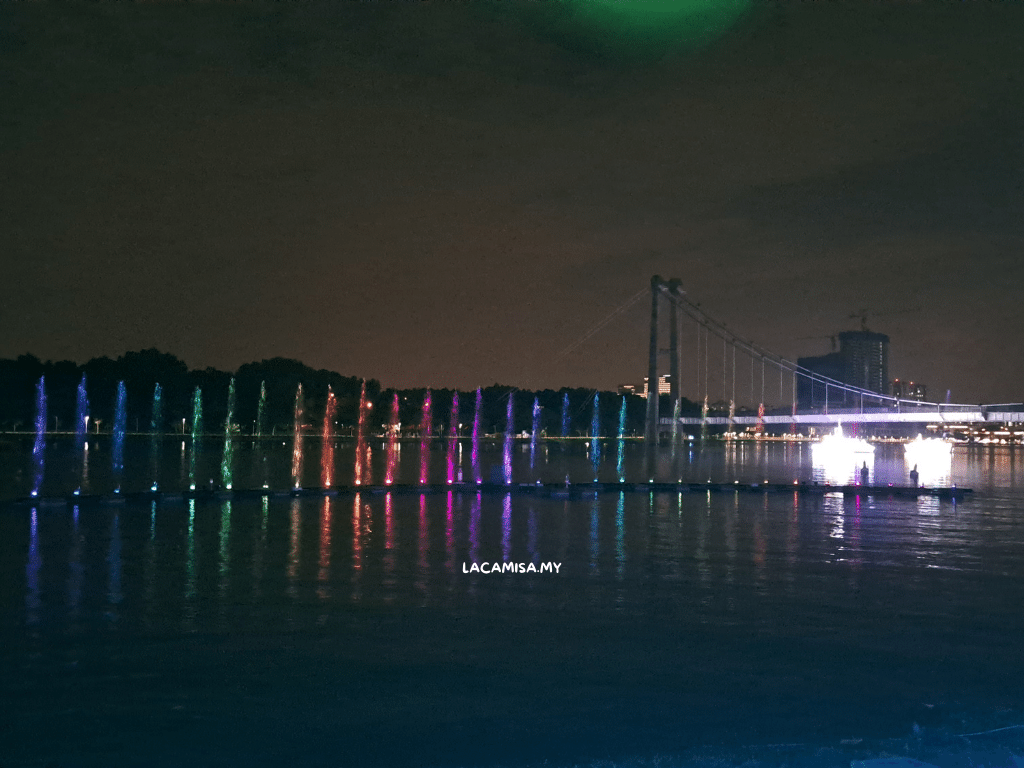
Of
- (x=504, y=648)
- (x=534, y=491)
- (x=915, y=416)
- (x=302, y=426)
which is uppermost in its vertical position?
(x=915, y=416)

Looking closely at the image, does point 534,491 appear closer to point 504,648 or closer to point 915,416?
point 504,648

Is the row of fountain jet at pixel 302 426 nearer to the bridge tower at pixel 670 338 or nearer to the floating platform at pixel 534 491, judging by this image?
the bridge tower at pixel 670 338

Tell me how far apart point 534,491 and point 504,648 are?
22.5 m

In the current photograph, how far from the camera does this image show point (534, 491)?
3328 cm

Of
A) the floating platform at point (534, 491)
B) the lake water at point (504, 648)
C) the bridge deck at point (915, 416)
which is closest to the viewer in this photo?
the lake water at point (504, 648)

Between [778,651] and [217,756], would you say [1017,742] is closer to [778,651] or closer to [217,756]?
[778,651]

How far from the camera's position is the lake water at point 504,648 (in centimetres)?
777

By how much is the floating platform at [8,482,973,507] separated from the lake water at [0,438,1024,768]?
7.41 meters

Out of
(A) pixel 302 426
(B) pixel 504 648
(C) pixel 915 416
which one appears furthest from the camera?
(A) pixel 302 426

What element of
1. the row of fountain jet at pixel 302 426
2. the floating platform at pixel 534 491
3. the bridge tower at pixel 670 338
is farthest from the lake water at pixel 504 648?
the bridge tower at pixel 670 338

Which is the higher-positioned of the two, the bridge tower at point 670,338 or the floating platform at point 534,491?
the bridge tower at point 670,338

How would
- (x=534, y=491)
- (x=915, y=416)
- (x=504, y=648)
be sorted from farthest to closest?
1. (x=915, y=416)
2. (x=534, y=491)
3. (x=504, y=648)

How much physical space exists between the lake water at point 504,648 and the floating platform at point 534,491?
741 centimetres

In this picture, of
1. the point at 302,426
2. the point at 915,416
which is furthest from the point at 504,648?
the point at 302,426
